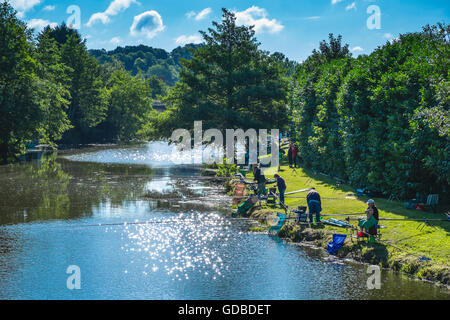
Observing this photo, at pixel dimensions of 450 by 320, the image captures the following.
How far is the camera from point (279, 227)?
83.7 feet

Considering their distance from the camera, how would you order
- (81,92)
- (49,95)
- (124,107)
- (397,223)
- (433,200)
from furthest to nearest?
(124,107), (81,92), (49,95), (433,200), (397,223)

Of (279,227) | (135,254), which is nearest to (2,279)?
(135,254)

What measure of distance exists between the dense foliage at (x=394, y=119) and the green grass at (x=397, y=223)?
4.87ft

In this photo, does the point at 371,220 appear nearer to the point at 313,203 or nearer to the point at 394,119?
the point at 313,203

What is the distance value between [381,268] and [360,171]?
12364mm

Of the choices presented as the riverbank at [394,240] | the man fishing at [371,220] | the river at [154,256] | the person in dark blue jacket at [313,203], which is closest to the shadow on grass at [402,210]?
the riverbank at [394,240]

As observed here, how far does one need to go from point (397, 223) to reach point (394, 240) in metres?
2.12

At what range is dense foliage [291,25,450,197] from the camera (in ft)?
76.3

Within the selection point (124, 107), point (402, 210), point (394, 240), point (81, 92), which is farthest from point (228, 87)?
point (124, 107)

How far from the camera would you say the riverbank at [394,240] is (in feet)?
60.8

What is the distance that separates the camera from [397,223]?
74.6 feet

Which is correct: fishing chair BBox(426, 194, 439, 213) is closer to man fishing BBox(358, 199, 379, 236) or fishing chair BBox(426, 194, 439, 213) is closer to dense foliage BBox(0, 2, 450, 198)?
dense foliage BBox(0, 2, 450, 198)
